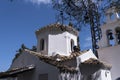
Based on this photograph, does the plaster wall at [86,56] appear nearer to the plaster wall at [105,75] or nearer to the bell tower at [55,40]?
the plaster wall at [105,75]

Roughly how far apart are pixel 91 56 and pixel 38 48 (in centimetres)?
566

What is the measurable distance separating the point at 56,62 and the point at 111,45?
7.94 meters

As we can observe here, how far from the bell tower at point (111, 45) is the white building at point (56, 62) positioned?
1580 mm

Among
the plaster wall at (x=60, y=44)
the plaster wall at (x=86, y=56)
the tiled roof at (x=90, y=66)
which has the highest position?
the plaster wall at (x=60, y=44)

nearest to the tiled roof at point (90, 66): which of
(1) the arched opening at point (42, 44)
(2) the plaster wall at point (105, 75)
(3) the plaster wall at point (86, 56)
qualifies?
(3) the plaster wall at point (86, 56)

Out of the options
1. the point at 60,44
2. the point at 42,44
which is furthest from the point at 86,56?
the point at 42,44

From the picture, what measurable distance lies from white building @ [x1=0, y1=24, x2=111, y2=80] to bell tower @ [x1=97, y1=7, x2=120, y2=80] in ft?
5.19

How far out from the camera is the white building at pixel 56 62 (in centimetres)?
1496

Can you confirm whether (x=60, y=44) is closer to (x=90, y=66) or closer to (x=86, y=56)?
(x=86, y=56)

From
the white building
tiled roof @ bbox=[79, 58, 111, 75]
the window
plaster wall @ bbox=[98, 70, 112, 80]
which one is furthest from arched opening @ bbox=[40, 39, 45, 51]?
plaster wall @ bbox=[98, 70, 112, 80]

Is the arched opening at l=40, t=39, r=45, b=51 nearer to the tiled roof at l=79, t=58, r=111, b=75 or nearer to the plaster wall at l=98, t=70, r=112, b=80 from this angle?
the tiled roof at l=79, t=58, r=111, b=75

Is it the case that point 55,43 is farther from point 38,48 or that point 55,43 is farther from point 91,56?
point 91,56

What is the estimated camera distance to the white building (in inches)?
589

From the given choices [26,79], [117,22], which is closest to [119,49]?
[117,22]
